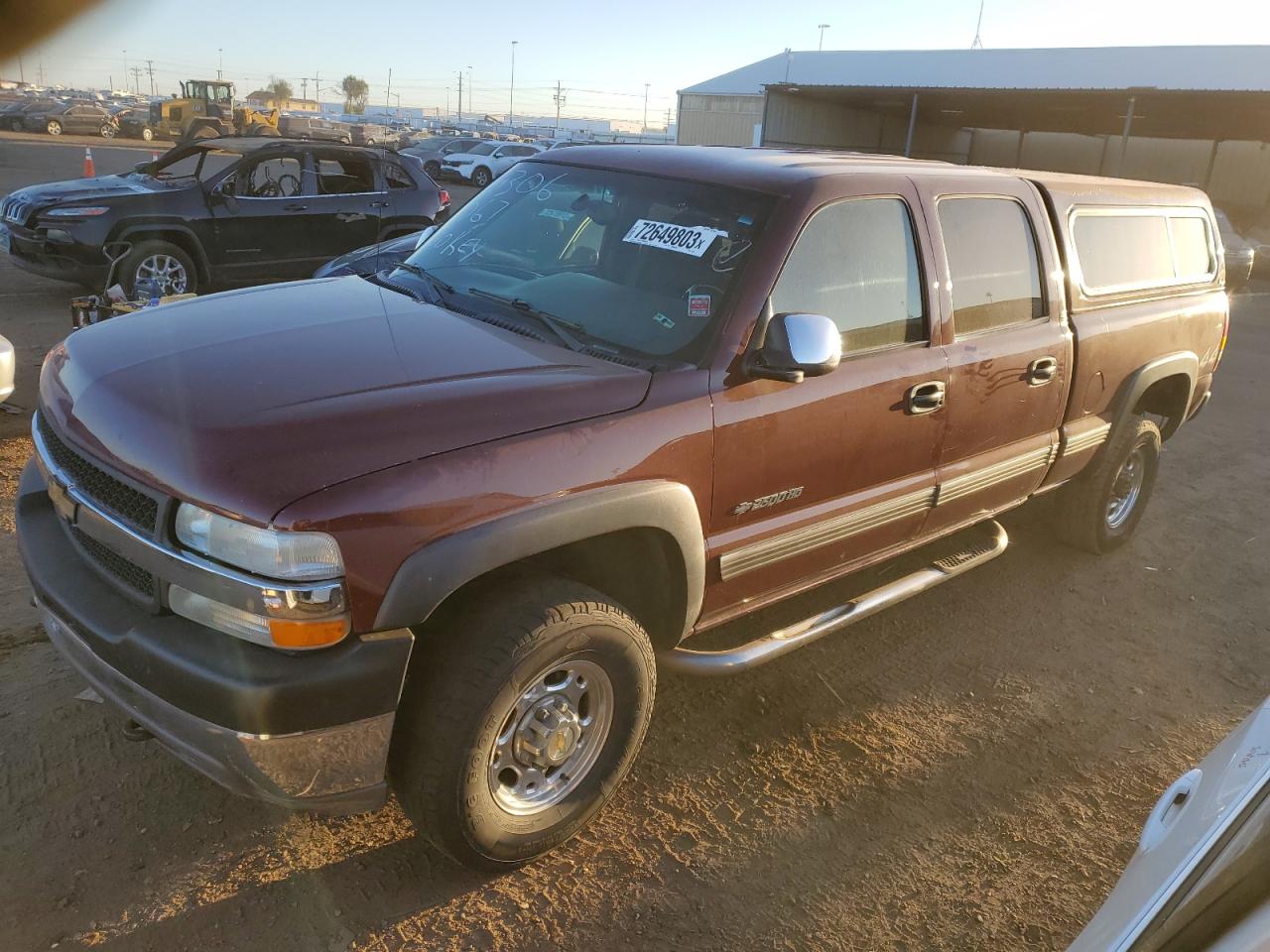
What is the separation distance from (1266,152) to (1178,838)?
38.0 meters

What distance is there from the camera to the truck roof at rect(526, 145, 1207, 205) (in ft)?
10.8

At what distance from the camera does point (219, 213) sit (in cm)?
895

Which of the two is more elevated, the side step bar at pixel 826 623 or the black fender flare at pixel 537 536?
the black fender flare at pixel 537 536

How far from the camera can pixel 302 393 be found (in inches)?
97.6

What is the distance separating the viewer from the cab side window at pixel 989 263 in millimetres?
3689

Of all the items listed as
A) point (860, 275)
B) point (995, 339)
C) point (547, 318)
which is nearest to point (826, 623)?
point (860, 275)

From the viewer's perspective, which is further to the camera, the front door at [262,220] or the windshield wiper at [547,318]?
the front door at [262,220]

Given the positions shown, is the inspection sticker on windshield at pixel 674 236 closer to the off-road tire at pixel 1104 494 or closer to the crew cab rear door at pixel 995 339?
the crew cab rear door at pixel 995 339

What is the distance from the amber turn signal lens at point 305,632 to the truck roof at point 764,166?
198cm

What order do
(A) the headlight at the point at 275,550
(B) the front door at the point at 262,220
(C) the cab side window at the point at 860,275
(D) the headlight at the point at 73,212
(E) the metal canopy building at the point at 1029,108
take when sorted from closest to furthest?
(A) the headlight at the point at 275,550 < (C) the cab side window at the point at 860,275 < (D) the headlight at the point at 73,212 < (B) the front door at the point at 262,220 < (E) the metal canopy building at the point at 1029,108

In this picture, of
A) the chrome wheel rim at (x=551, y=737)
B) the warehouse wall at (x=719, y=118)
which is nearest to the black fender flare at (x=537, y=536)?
the chrome wheel rim at (x=551, y=737)

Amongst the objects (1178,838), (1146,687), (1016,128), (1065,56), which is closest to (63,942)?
(1178,838)

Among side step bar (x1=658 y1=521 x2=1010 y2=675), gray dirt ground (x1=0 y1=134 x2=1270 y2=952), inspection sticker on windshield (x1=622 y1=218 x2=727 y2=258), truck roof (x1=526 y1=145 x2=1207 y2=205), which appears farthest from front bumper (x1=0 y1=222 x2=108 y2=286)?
side step bar (x1=658 y1=521 x2=1010 y2=675)

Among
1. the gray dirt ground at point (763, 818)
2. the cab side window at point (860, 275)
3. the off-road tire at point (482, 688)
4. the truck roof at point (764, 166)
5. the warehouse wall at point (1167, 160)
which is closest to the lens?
the off-road tire at point (482, 688)
